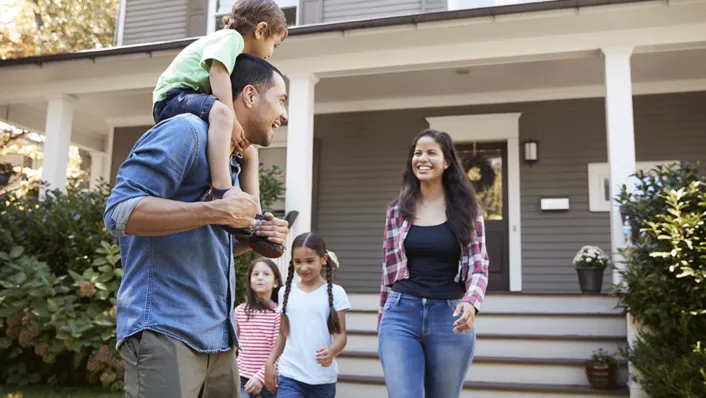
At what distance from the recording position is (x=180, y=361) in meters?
1.42

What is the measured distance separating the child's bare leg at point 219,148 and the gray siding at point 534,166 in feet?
25.3

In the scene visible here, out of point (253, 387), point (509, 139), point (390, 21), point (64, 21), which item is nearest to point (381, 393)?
point (253, 387)

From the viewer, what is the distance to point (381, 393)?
229 inches

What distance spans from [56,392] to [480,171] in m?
6.12

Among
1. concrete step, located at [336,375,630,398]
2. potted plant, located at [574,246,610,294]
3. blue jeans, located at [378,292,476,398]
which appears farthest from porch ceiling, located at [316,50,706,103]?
blue jeans, located at [378,292,476,398]

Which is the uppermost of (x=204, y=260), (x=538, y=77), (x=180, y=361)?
(x=538, y=77)

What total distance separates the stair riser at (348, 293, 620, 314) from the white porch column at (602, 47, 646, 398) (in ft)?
0.93

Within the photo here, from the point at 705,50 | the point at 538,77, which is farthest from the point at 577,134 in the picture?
the point at 705,50

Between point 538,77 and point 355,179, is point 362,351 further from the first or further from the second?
point 538,77

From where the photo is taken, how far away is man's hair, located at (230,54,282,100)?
1679mm

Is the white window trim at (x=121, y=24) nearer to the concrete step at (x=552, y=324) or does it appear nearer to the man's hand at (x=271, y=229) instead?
the concrete step at (x=552, y=324)

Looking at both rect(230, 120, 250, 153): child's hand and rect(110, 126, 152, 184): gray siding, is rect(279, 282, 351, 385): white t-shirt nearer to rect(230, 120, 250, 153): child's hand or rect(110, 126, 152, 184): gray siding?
rect(230, 120, 250, 153): child's hand

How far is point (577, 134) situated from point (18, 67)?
25.7 ft

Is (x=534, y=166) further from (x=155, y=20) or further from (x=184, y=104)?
(x=184, y=104)
